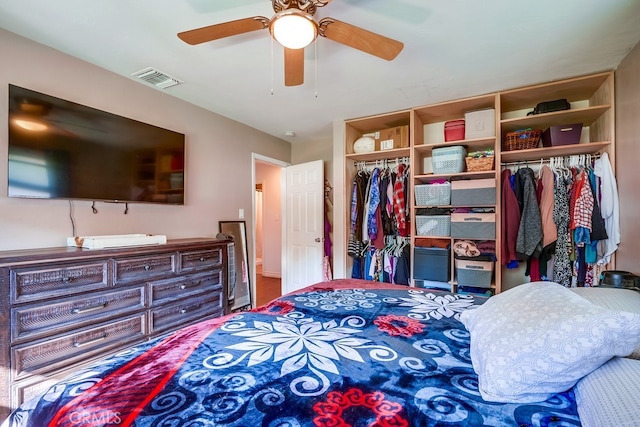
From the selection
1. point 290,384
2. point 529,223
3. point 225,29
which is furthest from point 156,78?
point 529,223

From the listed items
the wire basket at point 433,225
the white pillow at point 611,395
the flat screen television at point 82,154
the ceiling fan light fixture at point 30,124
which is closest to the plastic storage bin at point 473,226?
the wire basket at point 433,225

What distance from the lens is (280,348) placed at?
924mm

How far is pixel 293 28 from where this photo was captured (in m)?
1.38

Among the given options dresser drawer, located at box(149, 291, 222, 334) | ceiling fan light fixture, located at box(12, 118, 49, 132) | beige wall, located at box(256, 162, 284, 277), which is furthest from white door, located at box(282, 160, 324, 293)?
ceiling fan light fixture, located at box(12, 118, 49, 132)

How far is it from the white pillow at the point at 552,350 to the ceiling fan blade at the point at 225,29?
63.0 inches

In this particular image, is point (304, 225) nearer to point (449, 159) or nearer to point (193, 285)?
point (193, 285)

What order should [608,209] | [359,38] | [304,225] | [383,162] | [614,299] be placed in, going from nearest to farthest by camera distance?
[614,299] → [359,38] → [608,209] → [383,162] → [304,225]

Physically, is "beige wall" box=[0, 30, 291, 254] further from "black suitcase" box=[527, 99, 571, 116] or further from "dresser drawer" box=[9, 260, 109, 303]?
"black suitcase" box=[527, 99, 571, 116]

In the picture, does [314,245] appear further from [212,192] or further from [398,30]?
[398,30]

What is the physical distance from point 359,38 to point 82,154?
6.32ft

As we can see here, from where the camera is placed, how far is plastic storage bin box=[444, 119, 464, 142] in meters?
2.84

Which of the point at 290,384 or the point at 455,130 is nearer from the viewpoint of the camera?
the point at 290,384

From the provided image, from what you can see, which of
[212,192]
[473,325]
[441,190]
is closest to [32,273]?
[212,192]

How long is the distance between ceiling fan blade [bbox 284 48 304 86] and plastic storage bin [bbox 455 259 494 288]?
7.05ft
